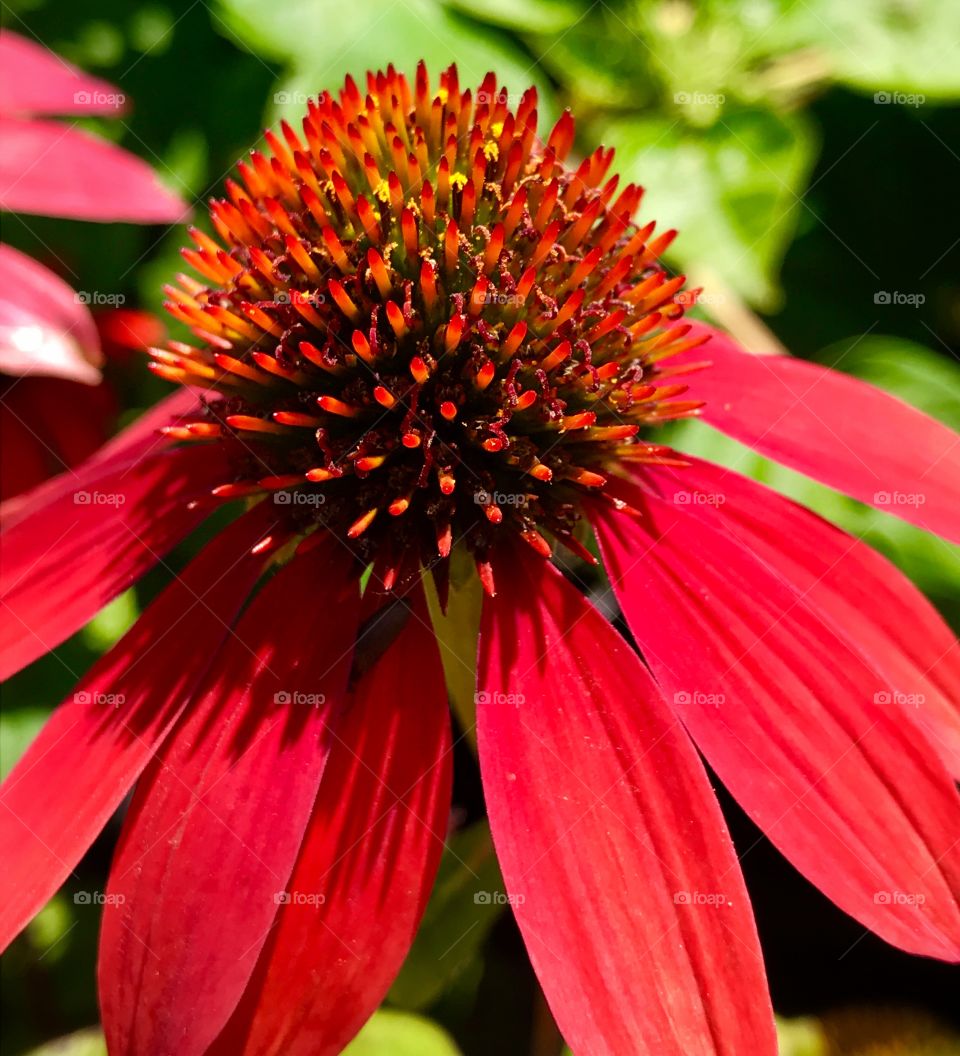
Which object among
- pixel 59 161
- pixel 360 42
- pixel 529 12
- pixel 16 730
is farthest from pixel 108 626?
pixel 529 12

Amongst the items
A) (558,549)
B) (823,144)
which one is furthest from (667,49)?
(558,549)

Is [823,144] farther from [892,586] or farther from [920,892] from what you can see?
[920,892]

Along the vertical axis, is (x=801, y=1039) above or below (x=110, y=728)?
below

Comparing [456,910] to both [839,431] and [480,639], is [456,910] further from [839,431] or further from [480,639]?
[839,431]

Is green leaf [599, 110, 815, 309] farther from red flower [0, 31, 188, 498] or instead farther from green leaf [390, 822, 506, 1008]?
green leaf [390, 822, 506, 1008]

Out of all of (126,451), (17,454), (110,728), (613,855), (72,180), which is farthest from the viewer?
(17,454)

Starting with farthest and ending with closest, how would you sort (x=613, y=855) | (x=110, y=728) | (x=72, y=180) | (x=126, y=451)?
1. (x=72, y=180)
2. (x=126, y=451)
3. (x=110, y=728)
4. (x=613, y=855)

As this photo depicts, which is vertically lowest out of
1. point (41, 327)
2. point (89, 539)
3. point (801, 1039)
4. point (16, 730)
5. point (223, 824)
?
point (801, 1039)

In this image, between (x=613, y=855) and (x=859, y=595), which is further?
(x=859, y=595)
